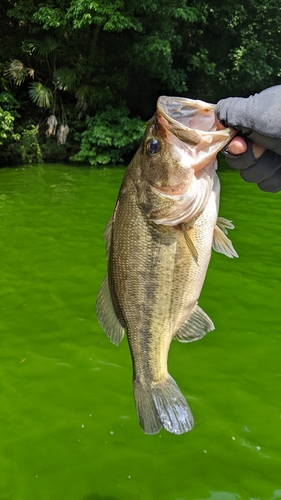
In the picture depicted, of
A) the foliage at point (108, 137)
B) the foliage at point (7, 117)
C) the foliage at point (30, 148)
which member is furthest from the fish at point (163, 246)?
the foliage at point (30, 148)

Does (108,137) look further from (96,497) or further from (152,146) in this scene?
(152,146)

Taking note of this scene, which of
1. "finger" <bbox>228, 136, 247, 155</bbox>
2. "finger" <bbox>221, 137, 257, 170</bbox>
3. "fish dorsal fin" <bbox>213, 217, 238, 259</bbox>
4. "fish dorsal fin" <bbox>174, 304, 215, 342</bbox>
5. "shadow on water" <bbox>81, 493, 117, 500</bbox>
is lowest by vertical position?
"shadow on water" <bbox>81, 493, 117, 500</bbox>

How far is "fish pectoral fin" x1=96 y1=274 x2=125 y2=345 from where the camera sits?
7.59 feet

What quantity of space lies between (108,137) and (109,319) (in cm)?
1509

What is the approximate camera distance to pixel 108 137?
658 inches

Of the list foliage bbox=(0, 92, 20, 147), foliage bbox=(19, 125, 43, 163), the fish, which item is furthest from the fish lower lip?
foliage bbox=(19, 125, 43, 163)

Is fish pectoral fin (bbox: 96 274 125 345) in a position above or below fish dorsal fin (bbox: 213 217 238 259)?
below

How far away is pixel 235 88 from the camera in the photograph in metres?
22.8

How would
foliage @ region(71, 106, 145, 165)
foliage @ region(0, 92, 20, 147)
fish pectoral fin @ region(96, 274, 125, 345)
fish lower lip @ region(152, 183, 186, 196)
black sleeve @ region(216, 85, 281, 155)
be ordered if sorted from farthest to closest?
foliage @ region(71, 106, 145, 165), foliage @ region(0, 92, 20, 147), fish pectoral fin @ region(96, 274, 125, 345), fish lower lip @ region(152, 183, 186, 196), black sleeve @ region(216, 85, 281, 155)

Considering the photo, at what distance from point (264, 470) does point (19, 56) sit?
57.7 ft

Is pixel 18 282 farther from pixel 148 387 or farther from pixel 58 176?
pixel 58 176

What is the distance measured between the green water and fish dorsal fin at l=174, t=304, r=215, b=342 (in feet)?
4.62

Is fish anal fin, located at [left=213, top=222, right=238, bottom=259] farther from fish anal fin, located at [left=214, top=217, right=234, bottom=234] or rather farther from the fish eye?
the fish eye

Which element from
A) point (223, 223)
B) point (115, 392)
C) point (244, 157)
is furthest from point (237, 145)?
point (115, 392)
